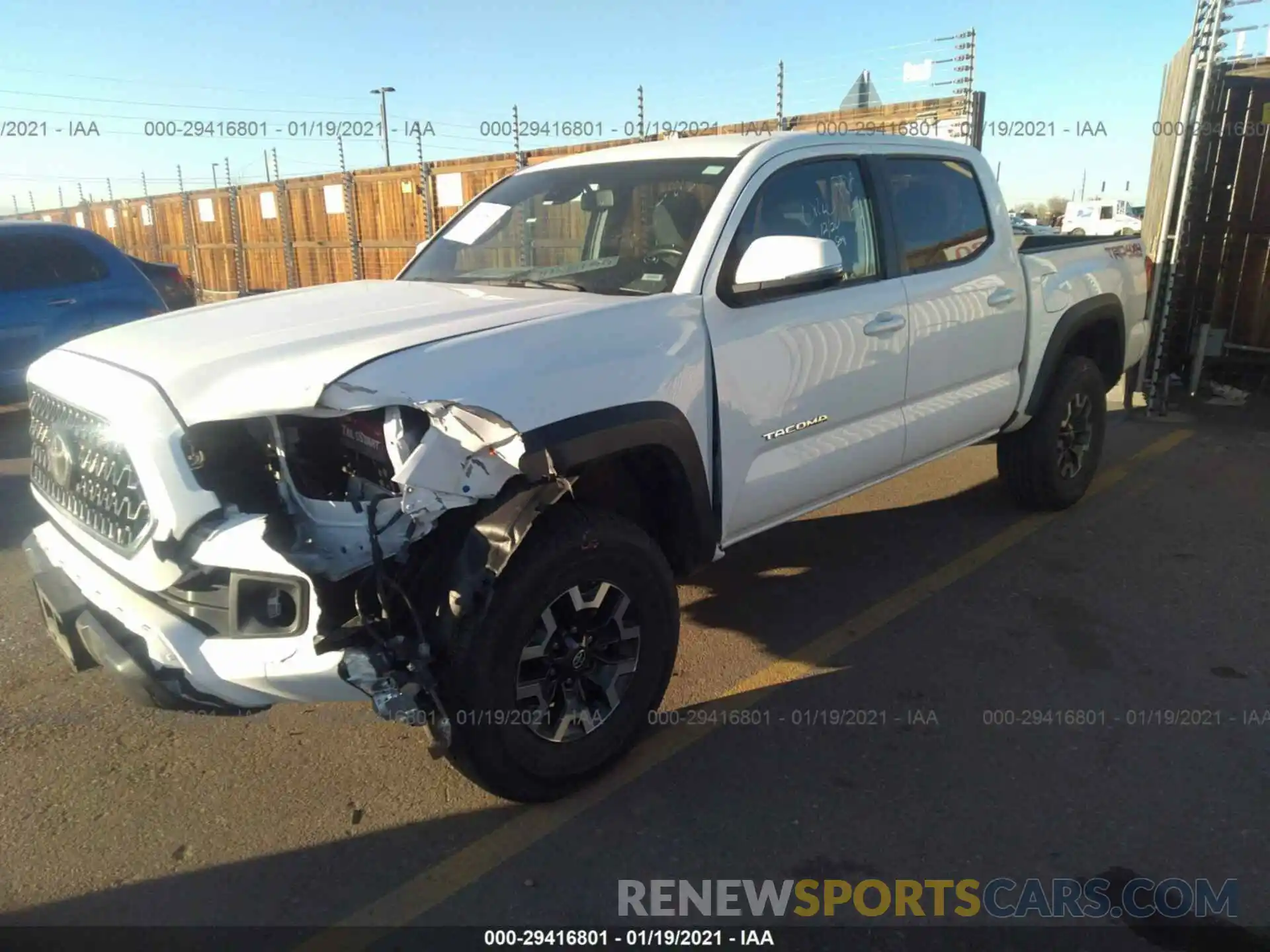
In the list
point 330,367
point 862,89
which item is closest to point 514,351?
point 330,367

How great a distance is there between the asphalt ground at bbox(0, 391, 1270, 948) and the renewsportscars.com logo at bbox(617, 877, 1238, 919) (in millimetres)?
36

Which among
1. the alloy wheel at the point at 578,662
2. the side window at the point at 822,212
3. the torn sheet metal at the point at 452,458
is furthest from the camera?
the side window at the point at 822,212

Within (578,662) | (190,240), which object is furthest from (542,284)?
(190,240)

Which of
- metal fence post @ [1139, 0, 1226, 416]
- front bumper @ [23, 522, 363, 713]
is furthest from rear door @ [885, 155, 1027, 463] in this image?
metal fence post @ [1139, 0, 1226, 416]

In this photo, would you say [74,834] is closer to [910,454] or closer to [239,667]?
[239,667]

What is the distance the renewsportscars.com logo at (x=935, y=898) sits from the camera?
242 centimetres

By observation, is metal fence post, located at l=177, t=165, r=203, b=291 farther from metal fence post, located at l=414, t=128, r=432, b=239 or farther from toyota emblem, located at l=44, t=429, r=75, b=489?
toyota emblem, located at l=44, t=429, r=75, b=489

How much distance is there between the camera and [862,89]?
9211 mm

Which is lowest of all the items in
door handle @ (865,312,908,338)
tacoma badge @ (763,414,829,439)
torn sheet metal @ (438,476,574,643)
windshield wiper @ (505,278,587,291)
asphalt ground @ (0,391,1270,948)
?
asphalt ground @ (0,391,1270,948)

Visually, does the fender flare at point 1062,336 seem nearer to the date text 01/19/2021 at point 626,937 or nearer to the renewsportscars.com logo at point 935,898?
the renewsportscars.com logo at point 935,898

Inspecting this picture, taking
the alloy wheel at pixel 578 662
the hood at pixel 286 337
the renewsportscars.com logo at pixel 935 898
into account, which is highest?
the hood at pixel 286 337

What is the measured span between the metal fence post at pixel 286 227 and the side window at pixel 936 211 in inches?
565

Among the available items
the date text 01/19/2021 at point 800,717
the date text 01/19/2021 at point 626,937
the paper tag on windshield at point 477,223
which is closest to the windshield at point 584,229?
the paper tag on windshield at point 477,223

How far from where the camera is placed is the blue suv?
7469 mm
